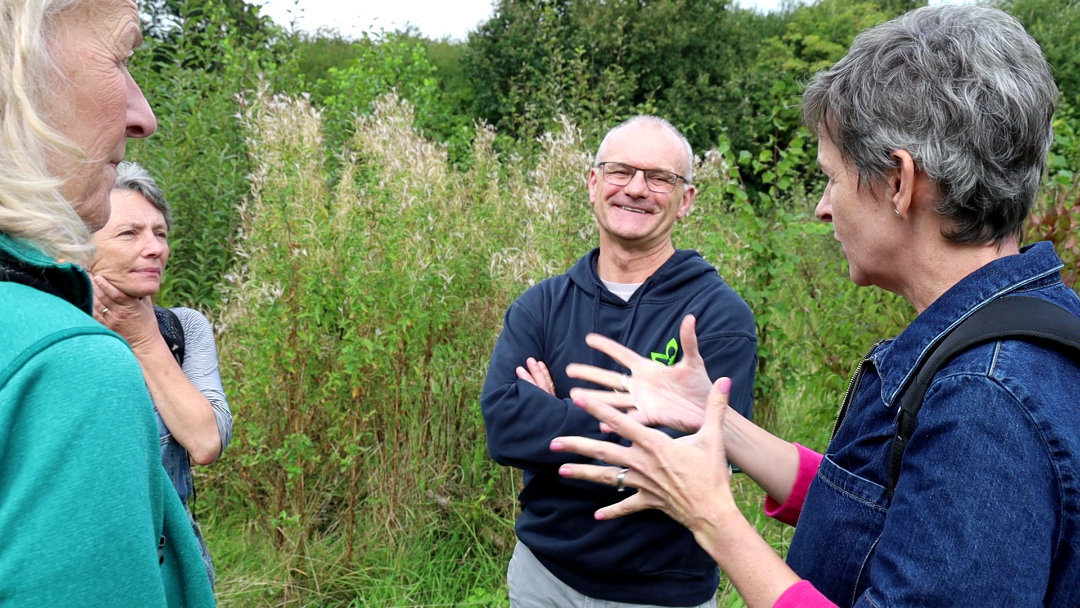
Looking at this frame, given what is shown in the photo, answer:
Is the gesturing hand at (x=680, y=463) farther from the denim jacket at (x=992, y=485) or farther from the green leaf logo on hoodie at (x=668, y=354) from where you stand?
the green leaf logo on hoodie at (x=668, y=354)

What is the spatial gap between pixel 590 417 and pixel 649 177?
1.03m

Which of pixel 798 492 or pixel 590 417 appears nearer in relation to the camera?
pixel 798 492

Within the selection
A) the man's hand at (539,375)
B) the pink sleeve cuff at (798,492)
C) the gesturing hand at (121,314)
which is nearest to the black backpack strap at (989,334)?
the pink sleeve cuff at (798,492)

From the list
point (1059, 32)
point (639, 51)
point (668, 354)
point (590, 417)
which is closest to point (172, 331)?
point (590, 417)

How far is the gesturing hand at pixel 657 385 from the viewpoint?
6.07 feet

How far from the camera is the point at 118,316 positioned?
2.57 m

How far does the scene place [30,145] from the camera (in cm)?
113

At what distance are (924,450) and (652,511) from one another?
1.39 metres

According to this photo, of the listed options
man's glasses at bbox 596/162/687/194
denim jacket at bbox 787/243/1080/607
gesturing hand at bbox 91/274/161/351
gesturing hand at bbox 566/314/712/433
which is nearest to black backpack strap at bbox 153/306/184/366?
gesturing hand at bbox 91/274/161/351

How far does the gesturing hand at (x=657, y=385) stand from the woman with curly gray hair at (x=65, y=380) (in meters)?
0.90

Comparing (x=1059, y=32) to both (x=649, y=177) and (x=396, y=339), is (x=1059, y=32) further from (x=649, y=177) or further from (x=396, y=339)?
(x=396, y=339)

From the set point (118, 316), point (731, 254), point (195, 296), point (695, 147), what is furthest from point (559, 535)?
point (695, 147)

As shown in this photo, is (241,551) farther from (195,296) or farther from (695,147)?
(695,147)

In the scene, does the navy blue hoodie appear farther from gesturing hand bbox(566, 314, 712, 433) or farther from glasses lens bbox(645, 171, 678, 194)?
gesturing hand bbox(566, 314, 712, 433)
